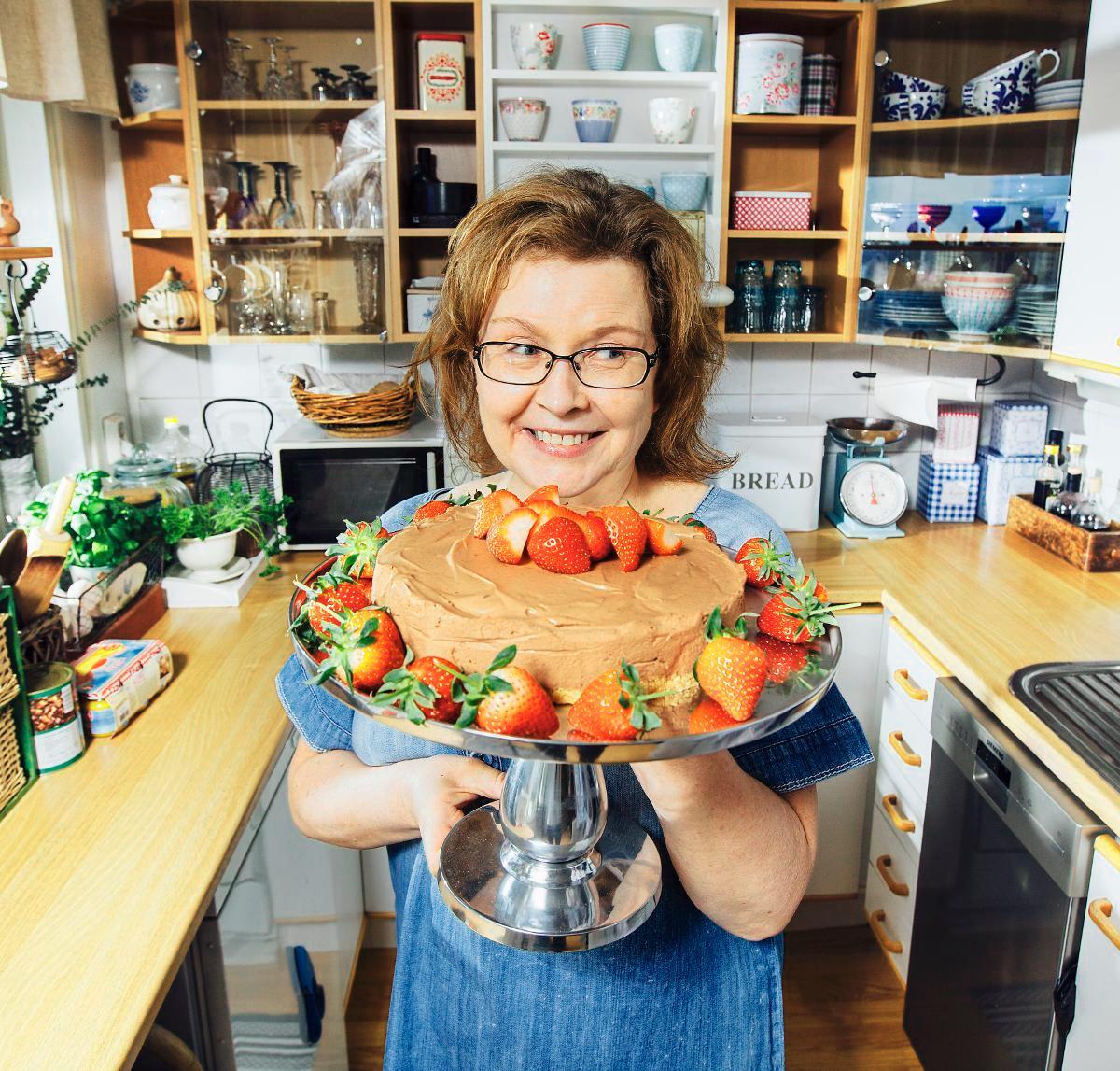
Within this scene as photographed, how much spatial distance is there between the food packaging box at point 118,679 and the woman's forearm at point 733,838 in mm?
1029

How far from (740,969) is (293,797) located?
21.5 inches

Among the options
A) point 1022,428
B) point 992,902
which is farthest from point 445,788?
point 1022,428

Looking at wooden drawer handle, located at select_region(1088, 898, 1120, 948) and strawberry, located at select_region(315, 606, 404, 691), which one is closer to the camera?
strawberry, located at select_region(315, 606, 404, 691)

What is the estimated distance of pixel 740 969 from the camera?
1101 mm

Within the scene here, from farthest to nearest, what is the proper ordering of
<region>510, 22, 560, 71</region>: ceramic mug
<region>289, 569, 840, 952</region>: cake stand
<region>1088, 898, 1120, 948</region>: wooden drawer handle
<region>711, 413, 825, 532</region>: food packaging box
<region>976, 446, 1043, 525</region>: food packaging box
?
<region>976, 446, 1043, 525</region>: food packaging box → <region>711, 413, 825, 532</region>: food packaging box → <region>510, 22, 560, 71</region>: ceramic mug → <region>1088, 898, 1120, 948</region>: wooden drawer handle → <region>289, 569, 840, 952</region>: cake stand

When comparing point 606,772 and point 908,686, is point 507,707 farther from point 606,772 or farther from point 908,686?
point 908,686

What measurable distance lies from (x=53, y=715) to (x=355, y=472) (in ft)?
3.55

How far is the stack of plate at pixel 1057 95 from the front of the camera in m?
2.12

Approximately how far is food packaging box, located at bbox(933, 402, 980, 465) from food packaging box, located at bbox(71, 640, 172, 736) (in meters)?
2.03

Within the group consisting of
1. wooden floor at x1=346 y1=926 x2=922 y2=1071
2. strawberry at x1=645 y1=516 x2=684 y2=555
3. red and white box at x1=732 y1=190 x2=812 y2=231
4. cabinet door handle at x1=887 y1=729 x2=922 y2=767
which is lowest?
wooden floor at x1=346 y1=926 x2=922 y2=1071

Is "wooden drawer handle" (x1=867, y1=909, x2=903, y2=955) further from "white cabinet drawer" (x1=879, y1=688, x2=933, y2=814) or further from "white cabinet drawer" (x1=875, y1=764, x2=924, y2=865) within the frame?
"white cabinet drawer" (x1=879, y1=688, x2=933, y2=814)

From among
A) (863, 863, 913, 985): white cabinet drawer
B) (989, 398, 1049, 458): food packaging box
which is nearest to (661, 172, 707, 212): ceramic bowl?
(989, 398, 1049, 458): food packaging box

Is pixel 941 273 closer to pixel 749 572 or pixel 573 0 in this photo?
pixel 573 0

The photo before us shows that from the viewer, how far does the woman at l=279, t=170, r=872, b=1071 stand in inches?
41.2
